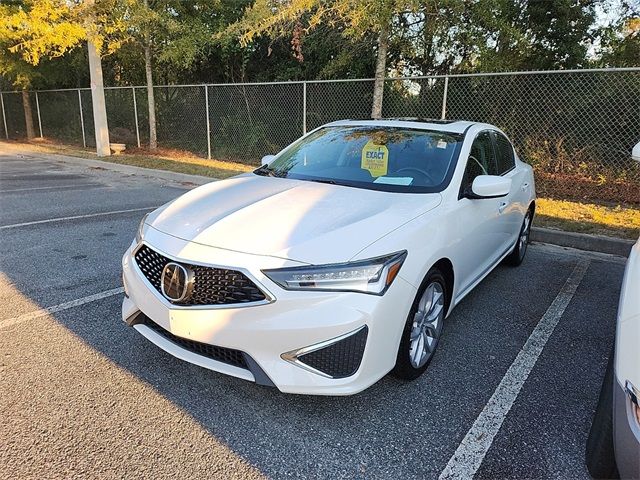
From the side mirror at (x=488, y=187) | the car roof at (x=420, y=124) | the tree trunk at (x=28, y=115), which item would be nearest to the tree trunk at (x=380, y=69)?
the car roof at (x=420, y=124)

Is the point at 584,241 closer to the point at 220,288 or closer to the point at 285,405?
the point at 285,405

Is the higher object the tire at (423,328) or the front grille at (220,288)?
the front grille at (220,288)

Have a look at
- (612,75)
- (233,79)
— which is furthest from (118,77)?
(612,75)

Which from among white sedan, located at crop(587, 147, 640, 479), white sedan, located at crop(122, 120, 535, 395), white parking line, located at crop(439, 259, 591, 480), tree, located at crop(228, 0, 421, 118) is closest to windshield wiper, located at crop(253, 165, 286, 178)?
white sedan, located at crop(122, 120, 535, 395)

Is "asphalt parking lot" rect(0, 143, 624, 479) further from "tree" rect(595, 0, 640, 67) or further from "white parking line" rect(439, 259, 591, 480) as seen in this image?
"tree" rect(595, 0, 640, 67)

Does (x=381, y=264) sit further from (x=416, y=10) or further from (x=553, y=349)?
(x=416, y=10)

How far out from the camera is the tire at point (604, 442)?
6.61 ft

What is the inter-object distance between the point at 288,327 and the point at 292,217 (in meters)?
0.74

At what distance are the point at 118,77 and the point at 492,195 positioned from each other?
735 inches

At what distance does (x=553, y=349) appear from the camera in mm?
3396

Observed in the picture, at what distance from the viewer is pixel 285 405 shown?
2.64m

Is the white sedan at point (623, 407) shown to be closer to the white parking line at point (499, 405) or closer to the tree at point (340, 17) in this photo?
the white parking line at point (499, 405)

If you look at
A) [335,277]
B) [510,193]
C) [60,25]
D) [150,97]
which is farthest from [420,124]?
[150,97]

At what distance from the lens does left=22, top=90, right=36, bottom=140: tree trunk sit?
66.2 ft
